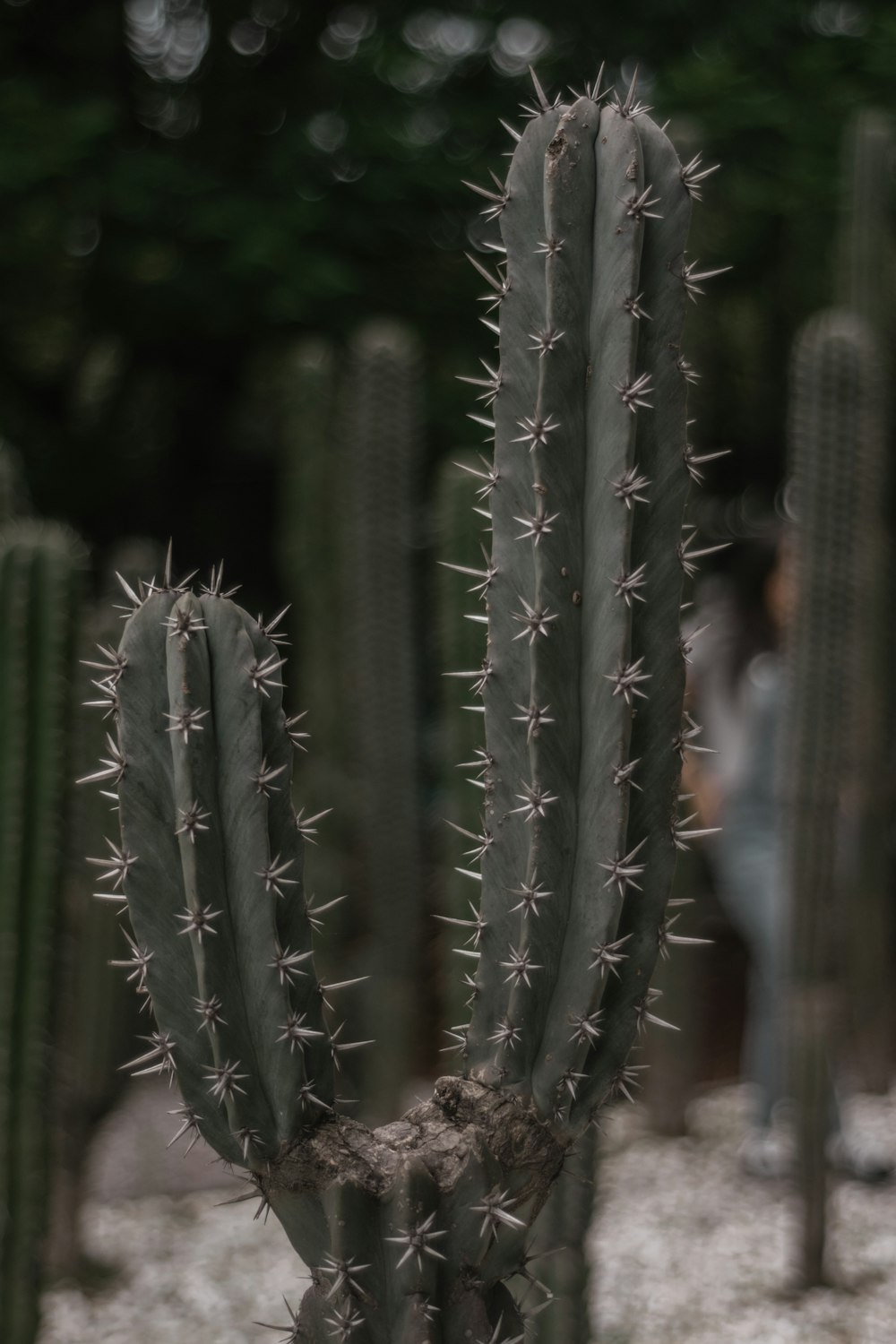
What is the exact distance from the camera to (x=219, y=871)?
6.68 feet

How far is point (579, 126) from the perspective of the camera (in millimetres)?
2061

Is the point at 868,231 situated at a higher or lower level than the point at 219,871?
higher

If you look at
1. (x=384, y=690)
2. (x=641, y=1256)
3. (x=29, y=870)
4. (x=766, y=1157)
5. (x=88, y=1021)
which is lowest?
(x=641, y=1256)

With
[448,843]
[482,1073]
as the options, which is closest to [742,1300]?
[448,843]

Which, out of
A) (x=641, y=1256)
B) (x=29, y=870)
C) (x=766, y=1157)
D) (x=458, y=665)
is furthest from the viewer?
(x=766, y=1157)

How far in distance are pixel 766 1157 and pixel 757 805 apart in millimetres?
1314

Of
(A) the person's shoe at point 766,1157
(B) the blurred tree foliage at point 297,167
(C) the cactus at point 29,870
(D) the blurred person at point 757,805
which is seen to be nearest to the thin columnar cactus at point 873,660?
(D) the blurred person at point 757,805

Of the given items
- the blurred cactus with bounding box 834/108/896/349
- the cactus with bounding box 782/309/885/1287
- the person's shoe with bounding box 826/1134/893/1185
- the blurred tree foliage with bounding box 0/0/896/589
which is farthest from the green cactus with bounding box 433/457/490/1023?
the blurred tree foliage with bounding box 0/0/896/589

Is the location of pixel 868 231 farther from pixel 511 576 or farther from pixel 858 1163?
pixel 511 576

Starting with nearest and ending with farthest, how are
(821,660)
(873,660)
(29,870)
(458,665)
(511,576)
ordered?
(511,576)
(29,870)
(821,660)
(458,665)
(873,660)

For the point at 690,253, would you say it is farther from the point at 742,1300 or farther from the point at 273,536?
the point at 273,536

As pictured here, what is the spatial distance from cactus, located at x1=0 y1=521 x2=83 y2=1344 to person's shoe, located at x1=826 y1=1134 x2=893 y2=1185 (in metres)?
2.96

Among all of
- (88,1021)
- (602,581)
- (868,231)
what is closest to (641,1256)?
(88,1021)

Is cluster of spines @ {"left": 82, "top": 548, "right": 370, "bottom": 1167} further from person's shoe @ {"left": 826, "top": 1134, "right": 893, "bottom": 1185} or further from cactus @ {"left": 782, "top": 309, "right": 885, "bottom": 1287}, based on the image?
person's shoe @ {"left": 826, "top": 1134, "right": 893, "bottom": 1185}
